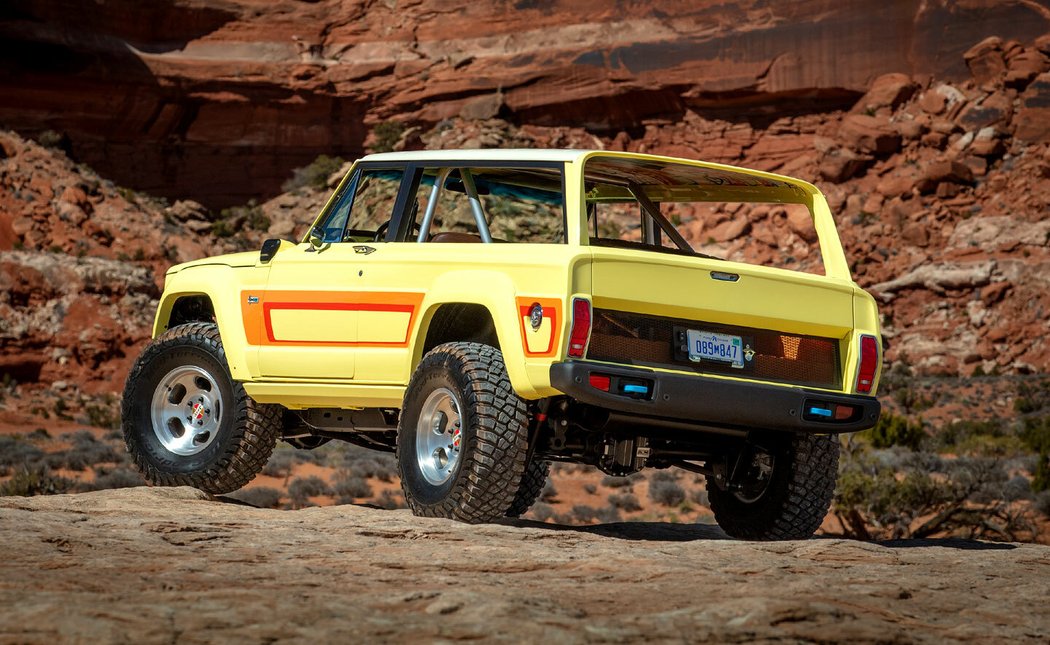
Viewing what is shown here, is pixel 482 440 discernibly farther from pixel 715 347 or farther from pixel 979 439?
pixel 979 439

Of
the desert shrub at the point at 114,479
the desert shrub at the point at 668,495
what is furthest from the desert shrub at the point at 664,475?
the desert shrub at the point at 114,479

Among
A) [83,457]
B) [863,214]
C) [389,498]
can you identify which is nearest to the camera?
[389,498]

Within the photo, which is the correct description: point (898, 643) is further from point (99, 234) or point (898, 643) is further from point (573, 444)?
point (99, 234)

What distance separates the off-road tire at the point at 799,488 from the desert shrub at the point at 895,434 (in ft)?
77.7

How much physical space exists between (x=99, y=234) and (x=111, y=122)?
8.42 meters

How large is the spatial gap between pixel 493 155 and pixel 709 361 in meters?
1.72

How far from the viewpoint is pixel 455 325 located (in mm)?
8094

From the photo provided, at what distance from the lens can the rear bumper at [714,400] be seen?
6.81m

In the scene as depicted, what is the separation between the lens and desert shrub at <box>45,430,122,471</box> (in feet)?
80.4

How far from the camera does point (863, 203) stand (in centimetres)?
4934

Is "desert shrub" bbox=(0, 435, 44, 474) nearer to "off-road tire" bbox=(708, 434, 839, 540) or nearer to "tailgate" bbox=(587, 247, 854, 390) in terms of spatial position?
"off-road tire" bbox=(708, 434, 839, 540)

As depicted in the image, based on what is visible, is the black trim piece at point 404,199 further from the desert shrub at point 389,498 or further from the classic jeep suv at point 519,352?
the desert shrub at point 389,498

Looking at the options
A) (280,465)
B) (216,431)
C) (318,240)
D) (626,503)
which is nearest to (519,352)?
(318,240)

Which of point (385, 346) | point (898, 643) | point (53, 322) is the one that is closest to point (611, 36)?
point (53, 322)
